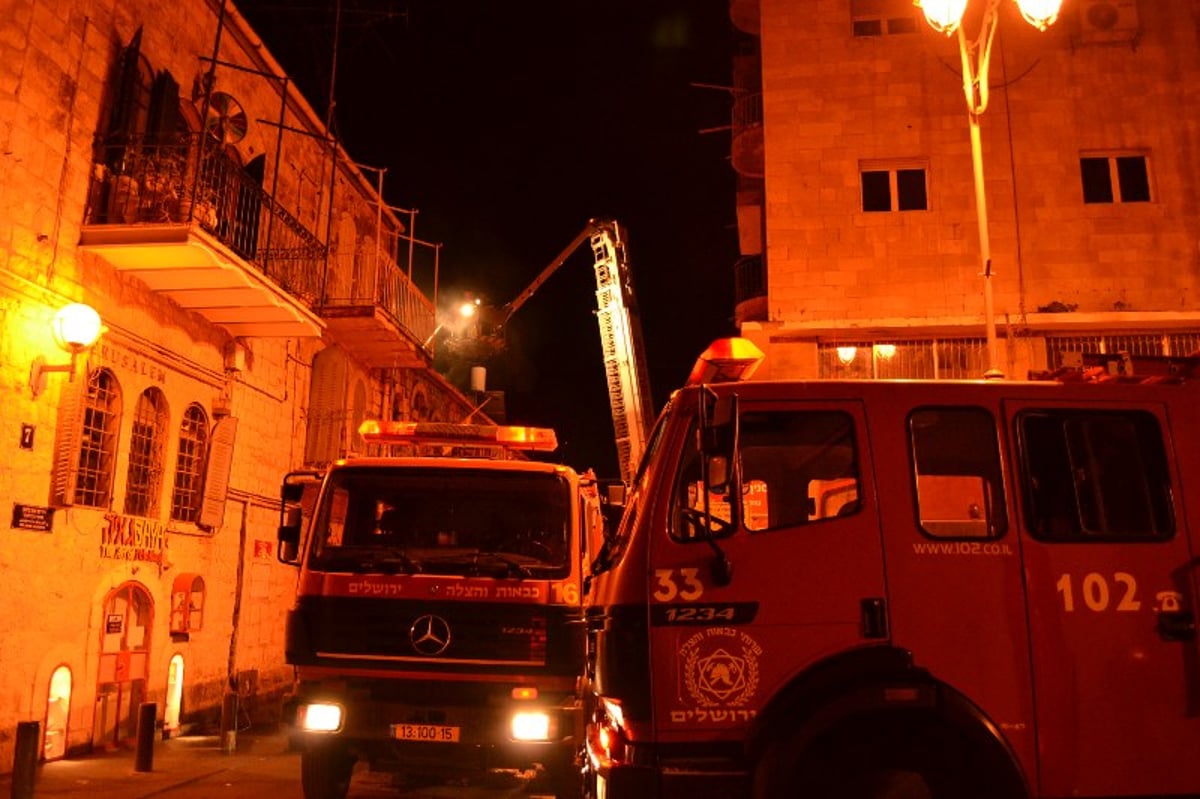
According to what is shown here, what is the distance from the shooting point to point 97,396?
35.0 feet

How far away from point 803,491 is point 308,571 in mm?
4409

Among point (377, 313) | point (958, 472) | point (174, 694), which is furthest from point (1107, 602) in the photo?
point (377, 313)

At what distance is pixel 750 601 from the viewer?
15.1 feet

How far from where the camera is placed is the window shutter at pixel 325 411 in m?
16.2

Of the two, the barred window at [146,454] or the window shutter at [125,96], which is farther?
the barred window at [146,454]

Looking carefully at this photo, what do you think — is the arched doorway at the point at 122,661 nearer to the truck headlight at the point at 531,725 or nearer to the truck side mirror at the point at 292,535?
the truck side mirror at the point at 292,535

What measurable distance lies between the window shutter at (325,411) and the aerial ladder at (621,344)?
4.79m

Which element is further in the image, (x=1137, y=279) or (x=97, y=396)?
(x=1137, y=279)

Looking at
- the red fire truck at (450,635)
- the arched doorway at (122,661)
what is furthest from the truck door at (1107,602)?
the arched doorway at (122,661)

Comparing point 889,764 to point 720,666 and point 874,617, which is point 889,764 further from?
point 720,666

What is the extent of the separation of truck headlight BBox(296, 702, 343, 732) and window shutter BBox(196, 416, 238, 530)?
6227 mm

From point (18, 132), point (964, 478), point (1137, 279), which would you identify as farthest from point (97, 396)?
point (1137, 279)

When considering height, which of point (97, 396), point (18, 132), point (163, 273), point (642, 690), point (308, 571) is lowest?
point (642, 690)

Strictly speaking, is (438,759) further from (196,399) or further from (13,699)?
(196,399)
